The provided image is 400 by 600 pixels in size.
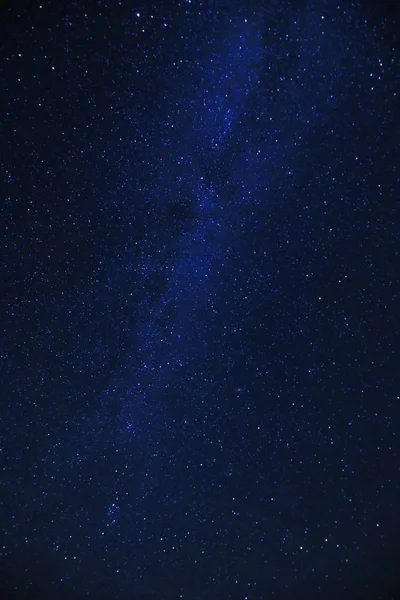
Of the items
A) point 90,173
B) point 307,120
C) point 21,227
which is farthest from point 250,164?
point 21,227

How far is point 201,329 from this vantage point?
0.64 meters

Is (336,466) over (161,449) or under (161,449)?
under

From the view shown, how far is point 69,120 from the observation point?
0.61 m

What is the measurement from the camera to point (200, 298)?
25.2 inches

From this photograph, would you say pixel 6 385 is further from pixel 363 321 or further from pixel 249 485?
pixel 363 321

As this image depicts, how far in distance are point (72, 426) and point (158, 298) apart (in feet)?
0.75

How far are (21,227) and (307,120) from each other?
42 centimetres

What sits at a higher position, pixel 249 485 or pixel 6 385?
pixel 6 385

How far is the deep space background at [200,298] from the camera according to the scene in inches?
23.1

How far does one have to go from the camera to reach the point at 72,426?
669 mm

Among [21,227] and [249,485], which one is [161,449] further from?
[21,227]

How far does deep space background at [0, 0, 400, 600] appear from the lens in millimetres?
587

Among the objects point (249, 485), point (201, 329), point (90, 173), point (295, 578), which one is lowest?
point (295, 578)

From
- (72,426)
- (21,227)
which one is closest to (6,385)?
(72,426)
